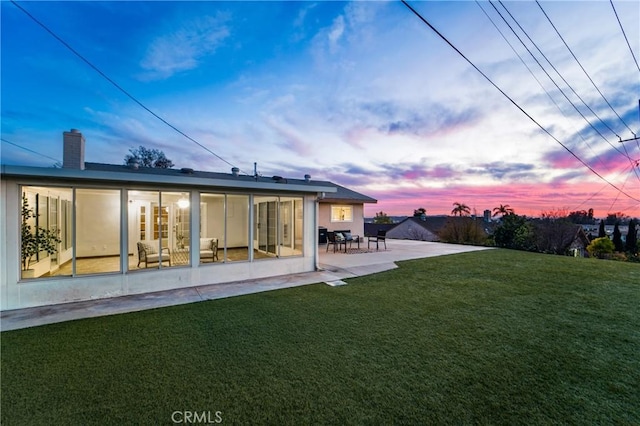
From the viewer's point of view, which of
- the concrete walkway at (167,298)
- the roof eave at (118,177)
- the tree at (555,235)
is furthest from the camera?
the tree at (555,235)

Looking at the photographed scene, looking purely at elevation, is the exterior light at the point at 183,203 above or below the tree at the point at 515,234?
above

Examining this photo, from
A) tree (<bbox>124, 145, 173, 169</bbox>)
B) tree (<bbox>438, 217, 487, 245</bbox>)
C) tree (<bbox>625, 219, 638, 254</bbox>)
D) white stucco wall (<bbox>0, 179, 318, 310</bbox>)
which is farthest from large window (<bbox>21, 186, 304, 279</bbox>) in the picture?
tree (<bbox>625, 219, 638, 254</bbox>)

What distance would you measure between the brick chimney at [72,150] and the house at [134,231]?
2 cm

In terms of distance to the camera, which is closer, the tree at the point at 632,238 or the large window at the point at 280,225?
the large window at the point at 280,225

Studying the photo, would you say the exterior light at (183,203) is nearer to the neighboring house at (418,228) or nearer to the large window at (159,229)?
the large window at (159,229)

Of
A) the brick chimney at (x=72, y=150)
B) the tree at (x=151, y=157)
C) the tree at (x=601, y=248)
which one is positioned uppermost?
the tree at (x=151, y=157)

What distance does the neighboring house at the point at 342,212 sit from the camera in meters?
15.2

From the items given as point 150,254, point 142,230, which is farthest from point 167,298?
point 142,230

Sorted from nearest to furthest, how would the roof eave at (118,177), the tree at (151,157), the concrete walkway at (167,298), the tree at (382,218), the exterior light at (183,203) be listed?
the concrete walkway at (167,298) → the roof eave at (118,177) → the exterior light at (183,203) → the tree at (151,157) → the tree at (382,218)

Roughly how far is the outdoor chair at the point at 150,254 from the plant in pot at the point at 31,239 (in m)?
1.63

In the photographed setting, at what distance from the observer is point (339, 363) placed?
3.27 meters

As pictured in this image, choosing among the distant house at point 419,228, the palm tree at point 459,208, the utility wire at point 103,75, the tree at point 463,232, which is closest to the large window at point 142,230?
the utility wire at point 103,75

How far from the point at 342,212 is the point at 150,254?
10.8 m

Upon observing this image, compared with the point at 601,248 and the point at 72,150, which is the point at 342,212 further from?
the point at 601,248
